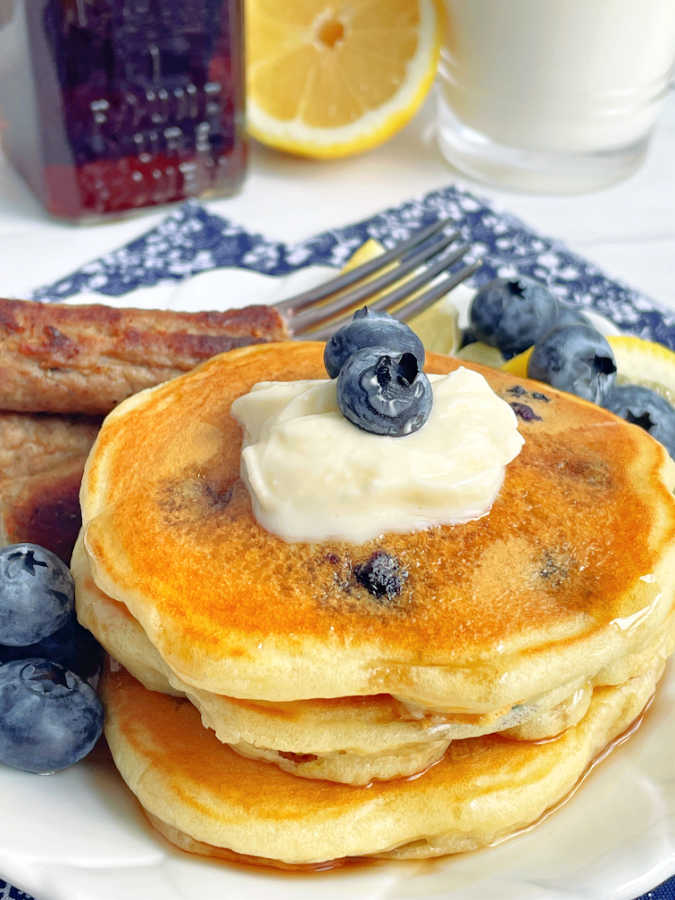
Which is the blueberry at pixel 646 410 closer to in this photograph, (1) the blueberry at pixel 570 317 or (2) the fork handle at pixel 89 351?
(1) the blueberry at pixel 570 317

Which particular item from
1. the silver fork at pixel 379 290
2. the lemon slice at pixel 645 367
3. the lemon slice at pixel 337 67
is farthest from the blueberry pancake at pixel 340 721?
the lemon slice at pixel 337 67

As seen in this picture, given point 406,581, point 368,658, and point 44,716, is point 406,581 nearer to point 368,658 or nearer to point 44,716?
point 368,658

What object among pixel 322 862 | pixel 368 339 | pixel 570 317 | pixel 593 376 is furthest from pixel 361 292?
pixel 322 862

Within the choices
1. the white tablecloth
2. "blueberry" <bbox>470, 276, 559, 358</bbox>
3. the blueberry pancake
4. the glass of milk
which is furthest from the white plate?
the glass of milk

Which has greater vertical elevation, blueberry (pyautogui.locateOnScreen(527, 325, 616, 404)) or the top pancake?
the top pancake

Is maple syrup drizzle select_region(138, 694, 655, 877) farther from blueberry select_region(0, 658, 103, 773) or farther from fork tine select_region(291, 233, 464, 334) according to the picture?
fork tine select_region(291, 233, 464, 334)
